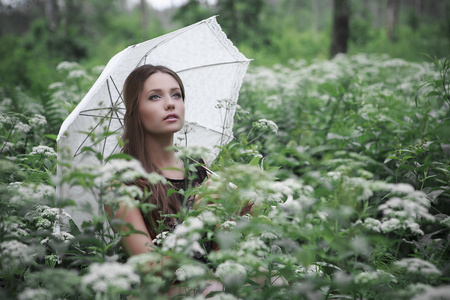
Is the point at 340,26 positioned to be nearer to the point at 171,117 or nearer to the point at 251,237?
the point at 171,117

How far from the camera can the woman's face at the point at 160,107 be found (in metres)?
2.53

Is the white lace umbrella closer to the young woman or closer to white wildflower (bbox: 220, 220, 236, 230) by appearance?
the young woman

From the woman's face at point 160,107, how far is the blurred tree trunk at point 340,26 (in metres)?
8.52

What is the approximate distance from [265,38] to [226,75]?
9.67 m

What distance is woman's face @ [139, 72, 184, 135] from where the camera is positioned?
2527 mm

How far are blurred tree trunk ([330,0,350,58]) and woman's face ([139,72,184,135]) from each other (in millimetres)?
8516

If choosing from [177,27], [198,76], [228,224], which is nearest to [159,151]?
[198,76]

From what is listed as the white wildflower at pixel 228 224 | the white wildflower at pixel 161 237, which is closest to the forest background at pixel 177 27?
the white wildflower at pixel 228 224

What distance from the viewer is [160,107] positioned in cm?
254

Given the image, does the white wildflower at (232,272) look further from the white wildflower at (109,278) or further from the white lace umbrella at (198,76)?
the white lace umbrella at (198,76)

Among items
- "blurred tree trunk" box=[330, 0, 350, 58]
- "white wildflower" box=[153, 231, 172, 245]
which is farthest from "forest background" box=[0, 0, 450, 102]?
"white wildflower" box=[153, 231, 172, 245]

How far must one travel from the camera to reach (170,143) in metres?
2.74

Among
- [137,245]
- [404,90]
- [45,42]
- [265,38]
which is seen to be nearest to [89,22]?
[45,42]

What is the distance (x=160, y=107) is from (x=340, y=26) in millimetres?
9451
